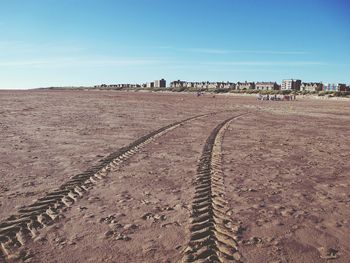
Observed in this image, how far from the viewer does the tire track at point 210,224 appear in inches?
171

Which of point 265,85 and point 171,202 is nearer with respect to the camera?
point 171,202

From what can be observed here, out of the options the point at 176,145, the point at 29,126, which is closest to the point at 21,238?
the point at 176,145

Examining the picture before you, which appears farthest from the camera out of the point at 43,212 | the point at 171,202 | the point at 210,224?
the point at 171,202

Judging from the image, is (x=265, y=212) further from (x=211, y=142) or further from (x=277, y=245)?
(x=211, y=142)

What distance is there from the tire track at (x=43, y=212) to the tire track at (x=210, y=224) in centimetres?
193

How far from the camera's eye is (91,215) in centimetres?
555

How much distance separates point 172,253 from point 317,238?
1.97m

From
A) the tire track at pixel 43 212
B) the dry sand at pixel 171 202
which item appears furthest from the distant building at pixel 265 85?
the tire track at pixel 43 212

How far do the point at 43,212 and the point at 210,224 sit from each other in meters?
2.47

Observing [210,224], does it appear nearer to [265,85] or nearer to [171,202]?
[171,202]

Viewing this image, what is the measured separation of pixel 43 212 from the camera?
560cm

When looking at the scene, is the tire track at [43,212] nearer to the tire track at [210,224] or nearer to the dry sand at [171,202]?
the dry sand at [171,202]

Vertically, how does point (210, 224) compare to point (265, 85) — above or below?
above

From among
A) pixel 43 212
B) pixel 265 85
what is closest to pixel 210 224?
pixel 43 212
